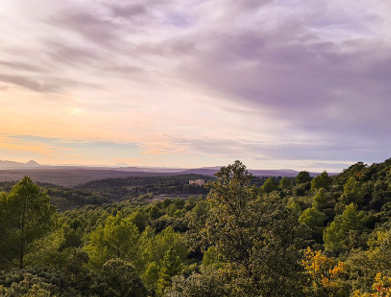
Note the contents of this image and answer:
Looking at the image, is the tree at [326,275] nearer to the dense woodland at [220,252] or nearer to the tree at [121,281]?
the dense woodland at [220,252]

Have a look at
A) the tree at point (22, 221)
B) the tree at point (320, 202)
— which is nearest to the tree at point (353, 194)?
the tree at point (320, 202)

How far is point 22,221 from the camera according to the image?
21.0m

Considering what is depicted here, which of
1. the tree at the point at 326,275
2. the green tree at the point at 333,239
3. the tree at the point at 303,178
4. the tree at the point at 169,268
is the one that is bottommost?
the tree at the point at 169,268

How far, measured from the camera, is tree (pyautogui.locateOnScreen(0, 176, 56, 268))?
66.1 ft

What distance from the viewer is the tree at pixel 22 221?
20141mm

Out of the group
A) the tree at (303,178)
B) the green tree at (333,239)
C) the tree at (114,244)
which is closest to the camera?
the tree at (114,244)

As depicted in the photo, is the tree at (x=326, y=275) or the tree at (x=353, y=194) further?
the tree at (x=353, y=194)

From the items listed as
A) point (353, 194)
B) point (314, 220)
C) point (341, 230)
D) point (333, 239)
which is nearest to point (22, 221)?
point (333, 239)

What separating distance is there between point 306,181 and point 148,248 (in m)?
54.0

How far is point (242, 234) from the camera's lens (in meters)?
10.5

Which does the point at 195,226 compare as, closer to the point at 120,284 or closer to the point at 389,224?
the point at 120,284

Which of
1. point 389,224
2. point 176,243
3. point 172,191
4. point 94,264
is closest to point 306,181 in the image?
point 389,224

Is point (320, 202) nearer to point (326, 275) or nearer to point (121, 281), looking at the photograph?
point (326, 275)

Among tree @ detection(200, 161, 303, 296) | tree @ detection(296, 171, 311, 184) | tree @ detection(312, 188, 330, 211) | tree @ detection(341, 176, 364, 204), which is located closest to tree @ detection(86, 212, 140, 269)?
tree @ detection(200, 161, 303, 296)
